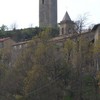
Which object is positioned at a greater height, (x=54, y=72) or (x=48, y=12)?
(x=48, y=12)

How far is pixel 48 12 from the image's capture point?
375 feet

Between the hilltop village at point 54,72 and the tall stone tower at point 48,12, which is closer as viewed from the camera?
the hilltop village at point 54,72

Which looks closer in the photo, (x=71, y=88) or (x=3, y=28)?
(x=71, y=88)

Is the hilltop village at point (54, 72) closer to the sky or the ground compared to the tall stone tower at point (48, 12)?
closer to the ground

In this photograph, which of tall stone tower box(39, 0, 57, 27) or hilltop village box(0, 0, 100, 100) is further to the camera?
tall stone tower box(39, 0, 57, 27)

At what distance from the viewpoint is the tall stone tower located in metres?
111

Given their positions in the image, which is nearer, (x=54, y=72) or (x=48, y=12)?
(x=54, y=72)

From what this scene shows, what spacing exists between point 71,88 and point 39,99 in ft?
12.7

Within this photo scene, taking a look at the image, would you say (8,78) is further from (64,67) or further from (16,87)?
(64,67)

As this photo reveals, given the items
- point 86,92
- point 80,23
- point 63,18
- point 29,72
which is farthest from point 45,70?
point 63,18

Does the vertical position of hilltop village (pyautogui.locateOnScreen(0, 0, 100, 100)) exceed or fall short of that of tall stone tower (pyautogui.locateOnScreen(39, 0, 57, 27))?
it falls short

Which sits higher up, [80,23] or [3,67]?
[80,23]

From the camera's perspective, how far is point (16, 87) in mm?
46625

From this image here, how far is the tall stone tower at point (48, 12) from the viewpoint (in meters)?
111
